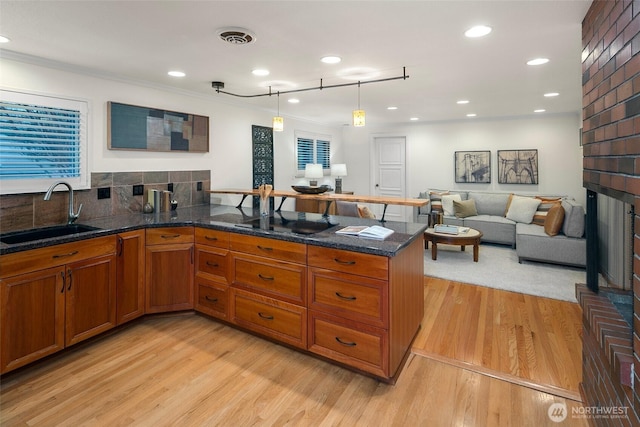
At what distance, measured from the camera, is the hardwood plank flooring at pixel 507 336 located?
7.14 feet

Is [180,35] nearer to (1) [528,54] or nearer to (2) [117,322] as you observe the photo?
(2) [117,322]

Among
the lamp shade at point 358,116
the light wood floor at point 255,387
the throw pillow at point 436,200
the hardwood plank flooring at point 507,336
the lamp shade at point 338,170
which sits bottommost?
the light wood floor at point 255,387

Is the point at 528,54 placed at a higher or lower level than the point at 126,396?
higher

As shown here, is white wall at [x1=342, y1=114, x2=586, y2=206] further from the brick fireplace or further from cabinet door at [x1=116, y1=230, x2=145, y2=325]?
cabinet door at [x1=116, y1=230, x2=145, y2=325]

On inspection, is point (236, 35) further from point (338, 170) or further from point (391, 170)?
point (391, 170)

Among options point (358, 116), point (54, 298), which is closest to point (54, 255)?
point (54, 298)

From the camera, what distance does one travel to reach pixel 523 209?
5.47 m

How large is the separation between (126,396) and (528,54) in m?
3.75

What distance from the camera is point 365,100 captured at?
4.61 m

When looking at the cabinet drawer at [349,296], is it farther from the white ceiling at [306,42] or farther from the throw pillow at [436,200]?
the throw pillow at [436,200]

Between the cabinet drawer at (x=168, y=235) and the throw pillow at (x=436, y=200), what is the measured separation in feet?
14.9

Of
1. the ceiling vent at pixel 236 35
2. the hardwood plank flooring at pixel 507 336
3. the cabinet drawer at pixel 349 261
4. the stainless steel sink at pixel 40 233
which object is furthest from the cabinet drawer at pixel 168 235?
the hardwood plank flooring at pixel 507 336

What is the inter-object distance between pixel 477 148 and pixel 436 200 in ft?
4.69

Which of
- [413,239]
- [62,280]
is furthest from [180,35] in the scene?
[413,239]
